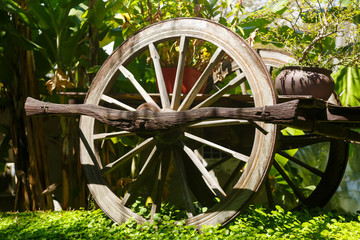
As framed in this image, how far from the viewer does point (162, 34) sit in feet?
13.4

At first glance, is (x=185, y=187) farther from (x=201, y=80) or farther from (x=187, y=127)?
A: (x=201, y=80)

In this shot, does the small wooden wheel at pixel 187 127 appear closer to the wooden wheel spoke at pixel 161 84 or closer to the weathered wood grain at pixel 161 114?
the wooden wheel spoke at pixel 161 84

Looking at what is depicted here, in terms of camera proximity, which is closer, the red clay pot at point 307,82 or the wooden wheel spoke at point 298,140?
the red clay pot at point 307,82

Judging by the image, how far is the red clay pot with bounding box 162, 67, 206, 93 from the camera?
4406 mm

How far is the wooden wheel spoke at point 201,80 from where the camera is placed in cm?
382

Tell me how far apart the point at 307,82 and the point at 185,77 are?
1.20m

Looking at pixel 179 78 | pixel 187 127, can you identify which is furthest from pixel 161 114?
pixel 187 127

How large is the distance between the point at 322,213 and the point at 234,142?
1127 mm

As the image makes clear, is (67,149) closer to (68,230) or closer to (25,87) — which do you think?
(25,87)

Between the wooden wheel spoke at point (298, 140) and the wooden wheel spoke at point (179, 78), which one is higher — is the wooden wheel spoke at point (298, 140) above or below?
below

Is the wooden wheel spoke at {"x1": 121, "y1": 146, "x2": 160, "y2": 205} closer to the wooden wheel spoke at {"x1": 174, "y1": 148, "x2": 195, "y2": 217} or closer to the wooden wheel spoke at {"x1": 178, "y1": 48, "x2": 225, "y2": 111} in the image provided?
the wooden wheel spoke at {"x1": 174, "y1": 148, "x2": 195, "y2": 217}

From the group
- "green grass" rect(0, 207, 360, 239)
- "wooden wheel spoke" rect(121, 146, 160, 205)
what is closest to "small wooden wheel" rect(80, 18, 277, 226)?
"wooden wheel spoke" rect(121, 146, 160, 205)

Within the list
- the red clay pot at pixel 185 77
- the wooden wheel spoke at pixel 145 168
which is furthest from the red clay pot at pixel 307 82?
the wooden wheel spoke at pixel 145 168

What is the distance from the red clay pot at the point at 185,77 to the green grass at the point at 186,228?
1.25 meters
